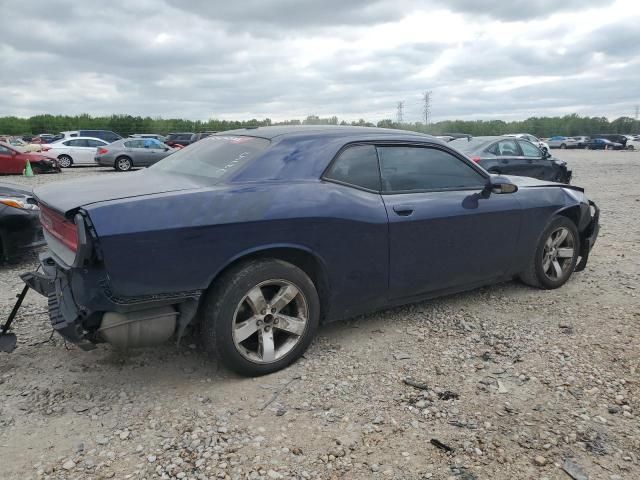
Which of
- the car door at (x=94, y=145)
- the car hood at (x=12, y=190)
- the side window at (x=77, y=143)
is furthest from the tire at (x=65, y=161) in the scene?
the car hood at (x=12, y=190)

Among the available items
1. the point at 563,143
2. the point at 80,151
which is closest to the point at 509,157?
the point at 80,151

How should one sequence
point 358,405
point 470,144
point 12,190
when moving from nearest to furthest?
1. point 358,405
2. point 12,190
3. point 470,144

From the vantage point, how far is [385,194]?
364 cm

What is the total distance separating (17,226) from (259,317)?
12.7 ft

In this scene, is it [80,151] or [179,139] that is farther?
[179,139]

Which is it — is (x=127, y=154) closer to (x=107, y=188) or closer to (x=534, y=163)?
(x=534, y=163)

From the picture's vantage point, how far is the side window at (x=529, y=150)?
36.8 ft

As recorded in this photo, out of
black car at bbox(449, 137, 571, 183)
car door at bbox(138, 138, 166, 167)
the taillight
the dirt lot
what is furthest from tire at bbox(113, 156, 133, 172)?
the taillight

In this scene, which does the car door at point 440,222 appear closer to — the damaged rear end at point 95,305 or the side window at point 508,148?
the damaged rear end at point 95,305

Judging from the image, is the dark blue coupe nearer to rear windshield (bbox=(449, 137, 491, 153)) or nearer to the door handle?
the door handle

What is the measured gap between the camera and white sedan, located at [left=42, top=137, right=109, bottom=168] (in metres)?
22.0

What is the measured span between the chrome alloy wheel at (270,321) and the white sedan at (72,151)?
21649 mm

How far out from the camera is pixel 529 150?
1129cm

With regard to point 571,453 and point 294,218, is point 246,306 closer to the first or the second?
point 294,218
